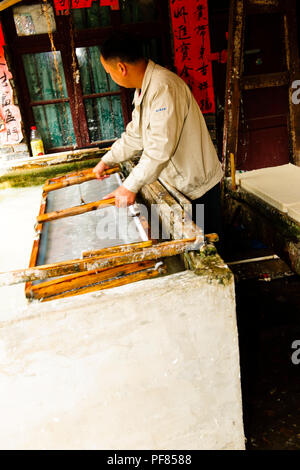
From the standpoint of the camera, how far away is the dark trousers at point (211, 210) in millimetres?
3028

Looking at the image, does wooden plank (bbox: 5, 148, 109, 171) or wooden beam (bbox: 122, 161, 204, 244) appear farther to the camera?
wooden plank (bbox: 5, 148, 109, 171)

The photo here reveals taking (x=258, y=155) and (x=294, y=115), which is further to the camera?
(x=258, y=155)

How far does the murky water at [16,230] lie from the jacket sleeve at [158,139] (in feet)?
3.40

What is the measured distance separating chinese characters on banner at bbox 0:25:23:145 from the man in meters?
2.77

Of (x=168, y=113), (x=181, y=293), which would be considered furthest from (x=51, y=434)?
(x=168, y=113)

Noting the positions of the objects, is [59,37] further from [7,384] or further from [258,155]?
[7,384]

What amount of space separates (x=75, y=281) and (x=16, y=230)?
6.64ft

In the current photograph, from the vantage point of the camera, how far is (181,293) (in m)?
1.60

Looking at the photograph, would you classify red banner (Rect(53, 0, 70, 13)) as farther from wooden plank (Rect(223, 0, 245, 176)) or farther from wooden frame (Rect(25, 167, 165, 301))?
wooden frame (Rect(25, 167, 165, 301))

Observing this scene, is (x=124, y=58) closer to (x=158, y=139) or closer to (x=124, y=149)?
(x=158, y=139)

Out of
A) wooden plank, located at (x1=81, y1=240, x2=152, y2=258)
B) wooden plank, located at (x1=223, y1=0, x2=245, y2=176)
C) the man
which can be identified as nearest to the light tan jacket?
the man

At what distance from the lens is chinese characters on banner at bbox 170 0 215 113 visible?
4.92 meters

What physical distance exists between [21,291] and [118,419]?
1112mm

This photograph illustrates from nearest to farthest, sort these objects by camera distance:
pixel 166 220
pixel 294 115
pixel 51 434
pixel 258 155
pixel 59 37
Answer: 1. pixel 51 434
2. pixel 166 220
3. pixel 294 115
4. pixel 59 37
5. pixel 258 155
